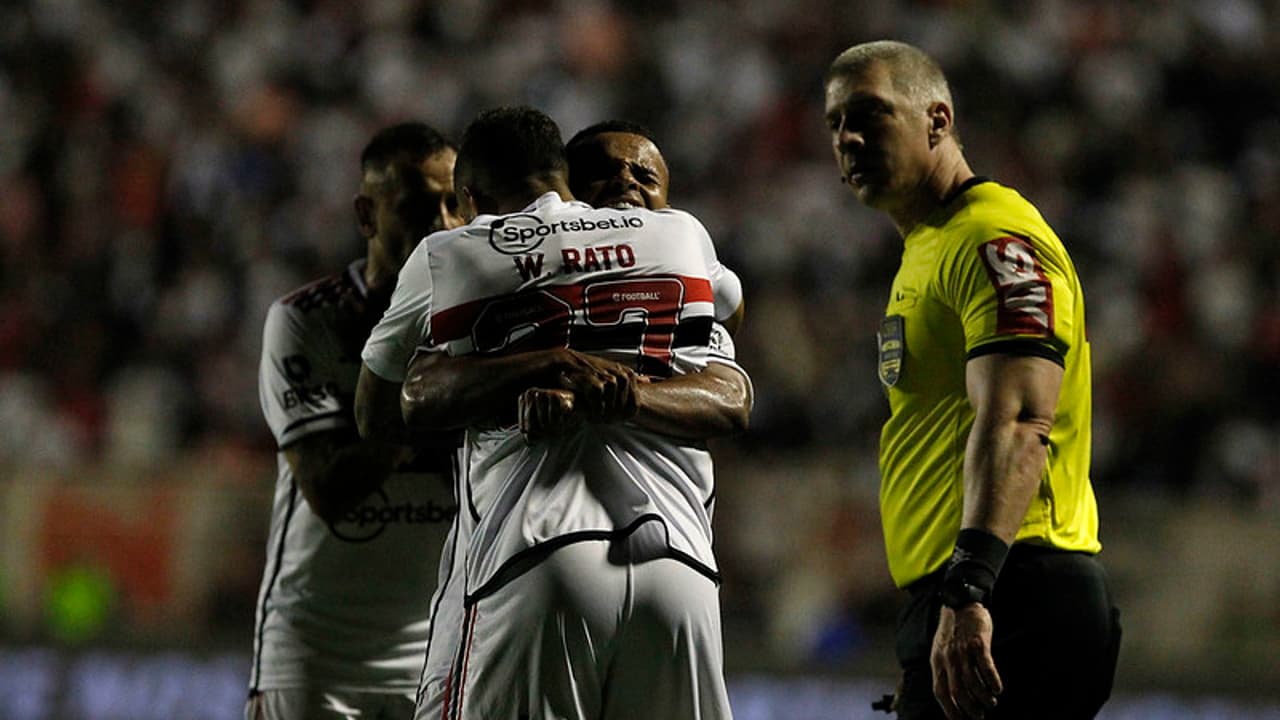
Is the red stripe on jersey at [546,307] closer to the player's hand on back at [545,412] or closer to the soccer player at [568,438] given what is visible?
the soccer player at [568,438]

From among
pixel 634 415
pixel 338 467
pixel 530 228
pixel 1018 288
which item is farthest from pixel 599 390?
pixel 338 467

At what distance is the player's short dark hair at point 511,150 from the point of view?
3.95 m

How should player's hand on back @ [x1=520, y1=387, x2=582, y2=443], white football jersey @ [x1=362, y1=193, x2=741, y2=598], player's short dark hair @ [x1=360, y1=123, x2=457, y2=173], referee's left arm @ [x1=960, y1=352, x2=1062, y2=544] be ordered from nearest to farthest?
player's hand on back @ [x1=520, y1=387, x2=582, y2=443] → white football jersey @ [x1=362, y1=193, x2=741, y2=598] → referee's left arm @ [x1=960, y1=352, x2=1062, y2=544] → player's short dark hair @ [x1=360, y1=123, x2=457, y2=173]

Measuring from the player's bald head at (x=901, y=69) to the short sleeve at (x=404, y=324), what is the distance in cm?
111

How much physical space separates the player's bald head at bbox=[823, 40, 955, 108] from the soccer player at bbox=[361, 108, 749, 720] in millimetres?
695

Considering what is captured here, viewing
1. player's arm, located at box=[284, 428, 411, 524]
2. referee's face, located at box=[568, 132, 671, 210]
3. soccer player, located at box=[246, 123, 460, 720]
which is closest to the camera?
referee's face, located at box=[568, 132, 671, 210]

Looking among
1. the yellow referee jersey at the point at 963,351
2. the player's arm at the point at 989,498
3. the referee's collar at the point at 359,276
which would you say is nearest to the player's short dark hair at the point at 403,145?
the referee's collar at the point at 359,276

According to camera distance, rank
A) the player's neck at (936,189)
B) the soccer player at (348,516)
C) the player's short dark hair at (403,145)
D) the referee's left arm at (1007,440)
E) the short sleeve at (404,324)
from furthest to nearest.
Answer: the player's short dark hair at (403,145) < the soccer player at (348,516) < the player's neck at (936,189) < the short sleeve at (404,324) < the referee's left arm at (1007,440)

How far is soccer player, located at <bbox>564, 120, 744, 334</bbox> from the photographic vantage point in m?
4.18

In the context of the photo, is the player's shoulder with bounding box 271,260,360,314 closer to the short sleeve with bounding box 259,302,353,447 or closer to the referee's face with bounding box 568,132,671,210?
the short sleeve with bounding box 259,302,353,447

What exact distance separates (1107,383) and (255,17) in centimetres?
822

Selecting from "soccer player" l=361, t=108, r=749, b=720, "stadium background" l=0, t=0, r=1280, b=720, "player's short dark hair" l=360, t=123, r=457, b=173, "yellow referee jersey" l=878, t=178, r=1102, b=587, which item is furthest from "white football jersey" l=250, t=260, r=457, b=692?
"stadium background" l=0, t=0, r=1280, b=720

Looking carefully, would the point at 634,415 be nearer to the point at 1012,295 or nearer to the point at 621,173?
the point at 621,173

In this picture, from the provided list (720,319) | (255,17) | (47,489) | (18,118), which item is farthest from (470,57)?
(720,319)
